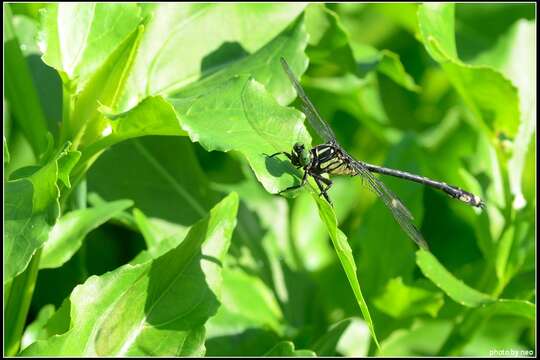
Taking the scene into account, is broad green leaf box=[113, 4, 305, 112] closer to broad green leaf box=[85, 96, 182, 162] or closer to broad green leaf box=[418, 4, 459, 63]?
broad green leaf box=[85, 96, 182, 162]

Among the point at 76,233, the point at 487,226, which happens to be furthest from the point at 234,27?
the point at 487,226

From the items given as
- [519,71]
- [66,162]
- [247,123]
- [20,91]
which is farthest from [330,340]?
[519,71]

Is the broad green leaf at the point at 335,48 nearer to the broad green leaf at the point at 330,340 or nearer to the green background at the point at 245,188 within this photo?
the green background at the point at 245,188

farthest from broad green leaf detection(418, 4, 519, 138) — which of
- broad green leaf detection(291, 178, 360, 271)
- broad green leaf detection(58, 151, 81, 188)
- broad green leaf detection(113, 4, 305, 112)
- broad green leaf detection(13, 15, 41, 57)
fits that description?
broad green leaf detection(13, 15, 41, 57)

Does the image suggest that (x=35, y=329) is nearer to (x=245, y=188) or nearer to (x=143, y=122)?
(x=143, y=122)

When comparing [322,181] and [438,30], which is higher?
[438,30]

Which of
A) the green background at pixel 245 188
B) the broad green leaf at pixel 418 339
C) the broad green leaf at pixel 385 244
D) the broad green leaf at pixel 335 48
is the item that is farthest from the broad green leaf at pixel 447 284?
the broad green leaf at pixel 335 48
